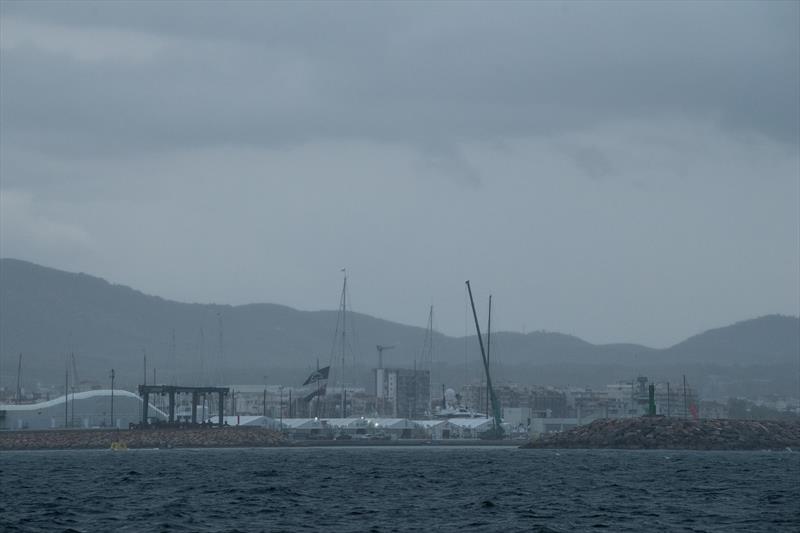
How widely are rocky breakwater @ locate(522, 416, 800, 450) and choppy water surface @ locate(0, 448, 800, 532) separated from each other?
2346cm

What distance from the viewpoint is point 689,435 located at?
109625 millimetres

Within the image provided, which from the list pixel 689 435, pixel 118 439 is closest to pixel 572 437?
pixel 689 435

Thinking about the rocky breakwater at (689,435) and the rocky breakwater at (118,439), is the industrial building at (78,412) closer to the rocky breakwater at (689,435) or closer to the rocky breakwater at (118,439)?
the rocky breakwater at (118,439)

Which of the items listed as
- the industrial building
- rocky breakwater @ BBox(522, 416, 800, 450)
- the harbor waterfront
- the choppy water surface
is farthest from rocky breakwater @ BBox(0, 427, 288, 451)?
the choppy water surface

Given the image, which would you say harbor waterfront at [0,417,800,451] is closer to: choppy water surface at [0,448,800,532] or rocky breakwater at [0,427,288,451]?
rocky breakwater at [0,427,288,451]

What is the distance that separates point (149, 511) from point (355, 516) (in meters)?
7.12

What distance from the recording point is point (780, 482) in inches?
2442

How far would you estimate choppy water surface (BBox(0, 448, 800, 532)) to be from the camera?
135 feet

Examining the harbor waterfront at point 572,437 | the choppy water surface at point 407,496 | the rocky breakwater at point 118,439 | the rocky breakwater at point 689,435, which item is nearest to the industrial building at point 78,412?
the harbor waterfront at point 572,437

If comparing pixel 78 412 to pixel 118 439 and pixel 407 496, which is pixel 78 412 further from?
pixel 407 496

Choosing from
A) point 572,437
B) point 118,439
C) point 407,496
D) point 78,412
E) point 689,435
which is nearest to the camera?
point 407,496

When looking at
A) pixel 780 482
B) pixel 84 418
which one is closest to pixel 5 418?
pixel 84 418

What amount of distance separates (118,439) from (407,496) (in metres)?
80.0

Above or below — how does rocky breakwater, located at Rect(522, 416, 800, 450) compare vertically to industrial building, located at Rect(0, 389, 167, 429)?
below
